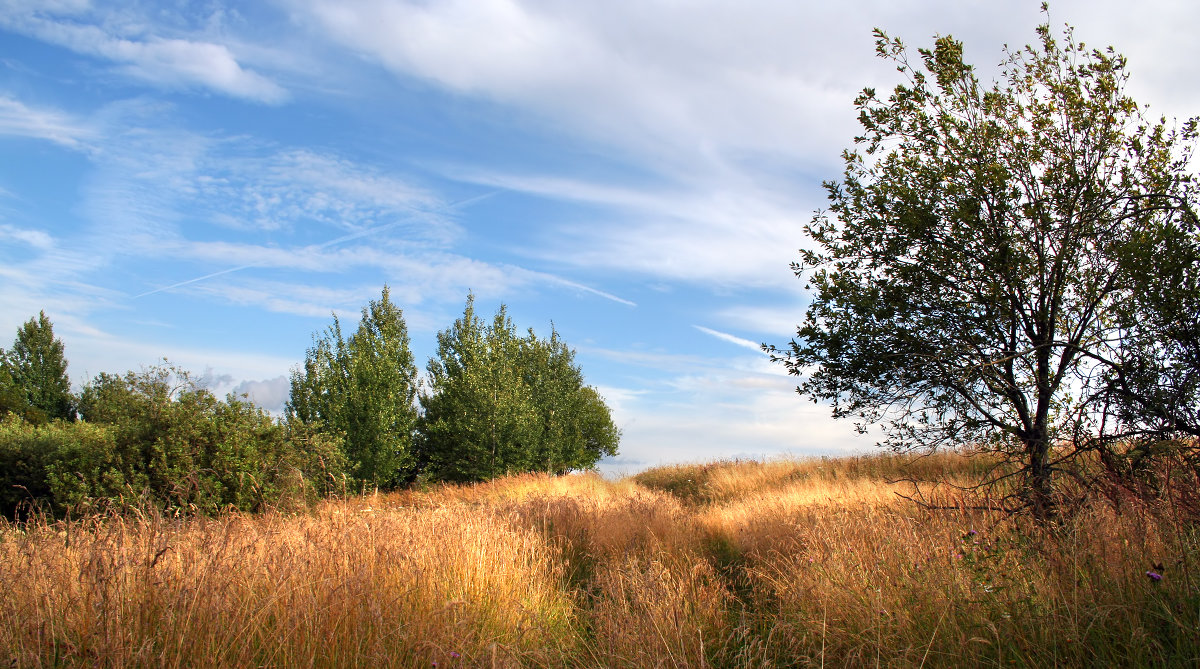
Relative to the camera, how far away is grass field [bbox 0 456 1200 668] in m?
3.83

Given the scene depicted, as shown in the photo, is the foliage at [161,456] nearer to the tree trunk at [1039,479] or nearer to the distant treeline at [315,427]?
the distant treeline at [315,427]

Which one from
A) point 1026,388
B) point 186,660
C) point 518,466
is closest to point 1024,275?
point 1026,388

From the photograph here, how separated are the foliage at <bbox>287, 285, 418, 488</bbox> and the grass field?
620 inches

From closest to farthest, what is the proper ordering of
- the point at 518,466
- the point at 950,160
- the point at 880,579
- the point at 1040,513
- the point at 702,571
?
the point at 880,579, the point at 1040,513, the point at 950,160, the point at 702,571, the point at 518,466

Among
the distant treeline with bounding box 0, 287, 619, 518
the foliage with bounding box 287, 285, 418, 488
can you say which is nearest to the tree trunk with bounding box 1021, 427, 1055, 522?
the distant treeline with bounding box 0, 287, 619, 518

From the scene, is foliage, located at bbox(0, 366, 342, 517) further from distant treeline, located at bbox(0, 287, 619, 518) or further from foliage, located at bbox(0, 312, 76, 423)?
foliage, located at bbox(0, 312, 76, 423)

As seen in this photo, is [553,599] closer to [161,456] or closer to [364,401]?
[161,456]

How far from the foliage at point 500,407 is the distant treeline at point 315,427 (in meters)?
0.06

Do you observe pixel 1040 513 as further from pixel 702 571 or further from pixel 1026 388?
pixel 702 571

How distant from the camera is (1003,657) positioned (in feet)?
12.9

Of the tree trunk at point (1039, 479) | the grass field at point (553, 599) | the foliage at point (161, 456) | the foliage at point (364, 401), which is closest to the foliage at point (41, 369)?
the foliage at point (364, 401)

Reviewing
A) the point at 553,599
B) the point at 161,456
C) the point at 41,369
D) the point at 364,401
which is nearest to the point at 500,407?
the point at 364,401

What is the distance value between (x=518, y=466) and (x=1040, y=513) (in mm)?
21523

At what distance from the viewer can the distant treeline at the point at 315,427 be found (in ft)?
40.0
